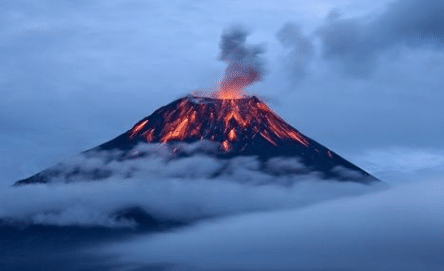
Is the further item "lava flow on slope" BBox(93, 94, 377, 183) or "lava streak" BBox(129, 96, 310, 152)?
"lava flow on slope" BBox(93, 94, 377, 183)

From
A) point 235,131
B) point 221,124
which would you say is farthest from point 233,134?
point 221,124

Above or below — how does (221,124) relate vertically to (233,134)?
above

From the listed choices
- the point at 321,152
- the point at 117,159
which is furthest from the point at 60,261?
the point at 321,152

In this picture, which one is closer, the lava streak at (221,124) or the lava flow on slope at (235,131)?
the lava streak at (221,124)

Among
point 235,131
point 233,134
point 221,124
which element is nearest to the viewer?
point 221,124

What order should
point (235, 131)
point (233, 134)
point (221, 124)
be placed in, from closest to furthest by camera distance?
point (221, 124), point (235, 131), point (233, 134)

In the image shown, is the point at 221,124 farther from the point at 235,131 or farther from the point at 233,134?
the point at 233,134

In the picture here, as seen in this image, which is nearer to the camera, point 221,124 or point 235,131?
point 221,124

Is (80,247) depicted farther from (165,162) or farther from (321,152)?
(321,152)
